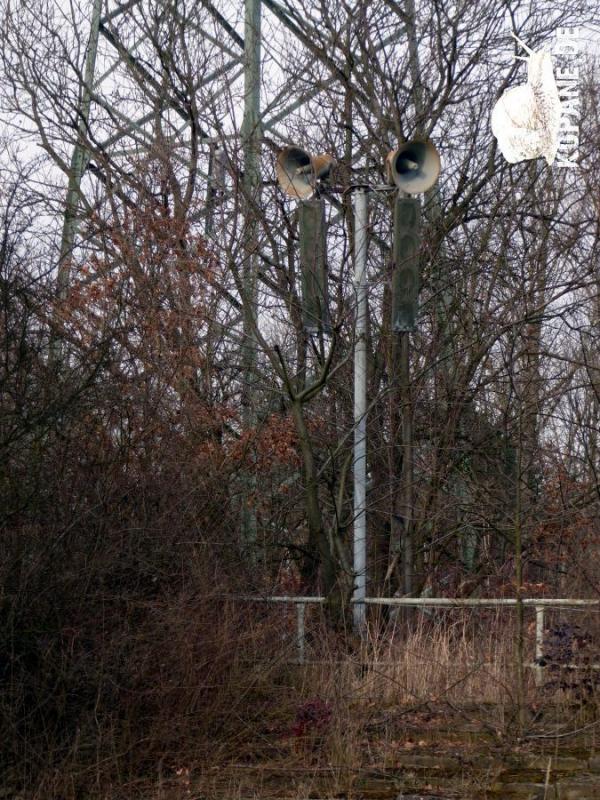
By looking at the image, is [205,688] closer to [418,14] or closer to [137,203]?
[137,203]

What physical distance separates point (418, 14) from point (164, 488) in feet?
29.4

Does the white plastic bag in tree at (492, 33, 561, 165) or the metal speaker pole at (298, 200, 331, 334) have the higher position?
the white plastic bag in tree at (492, 33, 561, 165)

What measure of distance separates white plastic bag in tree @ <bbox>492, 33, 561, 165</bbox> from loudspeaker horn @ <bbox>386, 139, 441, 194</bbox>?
11.4 ft

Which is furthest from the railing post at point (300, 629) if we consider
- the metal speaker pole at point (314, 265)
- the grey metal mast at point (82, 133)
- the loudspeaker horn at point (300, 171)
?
the grey metal mast at point (82, 133)

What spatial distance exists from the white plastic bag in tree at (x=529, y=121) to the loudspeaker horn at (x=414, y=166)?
3467 millimetres

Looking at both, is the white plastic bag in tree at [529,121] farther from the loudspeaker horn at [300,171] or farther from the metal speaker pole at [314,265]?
the metal speaker pole at [314,265]

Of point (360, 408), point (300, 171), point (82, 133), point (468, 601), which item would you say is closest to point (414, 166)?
point (300, 171)

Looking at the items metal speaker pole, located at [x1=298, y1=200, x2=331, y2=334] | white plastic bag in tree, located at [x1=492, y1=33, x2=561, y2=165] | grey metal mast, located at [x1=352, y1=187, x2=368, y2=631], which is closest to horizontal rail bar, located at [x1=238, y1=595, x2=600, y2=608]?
grey metal mast, located at [x1=352, y1=187, x2=368, y2=631]

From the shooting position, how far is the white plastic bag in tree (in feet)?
47.1

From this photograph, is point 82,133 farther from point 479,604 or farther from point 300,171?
point 479,604

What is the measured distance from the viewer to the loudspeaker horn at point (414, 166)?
11.2 metres

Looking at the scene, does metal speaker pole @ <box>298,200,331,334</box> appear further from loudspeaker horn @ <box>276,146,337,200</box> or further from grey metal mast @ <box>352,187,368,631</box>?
grey metal mast @ <box>352,187,368,631</box>

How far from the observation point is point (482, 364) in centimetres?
1464

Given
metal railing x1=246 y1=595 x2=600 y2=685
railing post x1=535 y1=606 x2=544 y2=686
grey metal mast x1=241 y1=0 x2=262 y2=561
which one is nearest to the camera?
metal railing x1=246 y1=595 x2=600 y2=685
